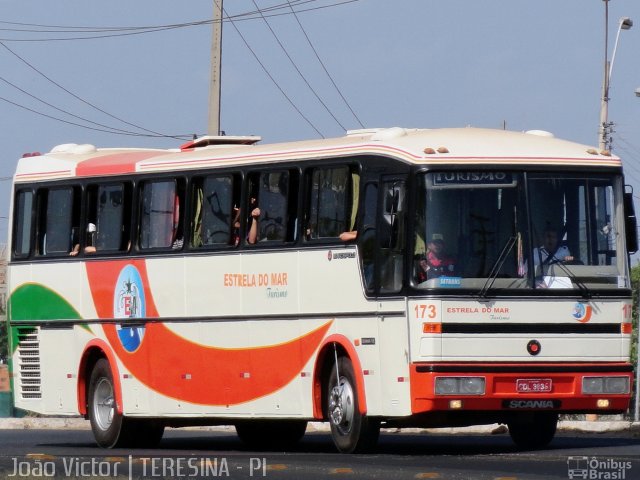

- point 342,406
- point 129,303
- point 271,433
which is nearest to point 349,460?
point 342,406

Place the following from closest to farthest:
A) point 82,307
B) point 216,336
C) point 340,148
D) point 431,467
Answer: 1. point 431,467
2. point 340,148
3. point 216,336
4. point 82,307

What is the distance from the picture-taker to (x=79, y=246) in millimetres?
22500

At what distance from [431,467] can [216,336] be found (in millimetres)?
5119

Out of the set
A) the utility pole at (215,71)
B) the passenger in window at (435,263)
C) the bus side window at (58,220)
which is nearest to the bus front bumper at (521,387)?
the passenger in window at (435,263)

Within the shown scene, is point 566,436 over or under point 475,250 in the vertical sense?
under

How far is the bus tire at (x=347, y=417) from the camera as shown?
18.1 m

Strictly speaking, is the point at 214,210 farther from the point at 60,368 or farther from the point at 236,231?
the point at 60,368

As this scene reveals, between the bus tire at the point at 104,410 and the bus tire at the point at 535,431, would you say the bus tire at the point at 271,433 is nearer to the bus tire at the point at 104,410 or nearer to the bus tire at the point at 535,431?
the bus tire at the point at 104,410

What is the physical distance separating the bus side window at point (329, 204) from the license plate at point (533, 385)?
7.72 ft

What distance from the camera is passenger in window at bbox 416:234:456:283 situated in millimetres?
17328

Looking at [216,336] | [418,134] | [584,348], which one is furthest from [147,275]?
[584,348]

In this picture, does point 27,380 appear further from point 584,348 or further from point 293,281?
point 584,348

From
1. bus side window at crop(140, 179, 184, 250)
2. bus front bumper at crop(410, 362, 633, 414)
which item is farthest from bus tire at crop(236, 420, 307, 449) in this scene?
bus front bumper at crop(410, 362, 633, 414)

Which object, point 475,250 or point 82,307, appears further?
point 82,307
